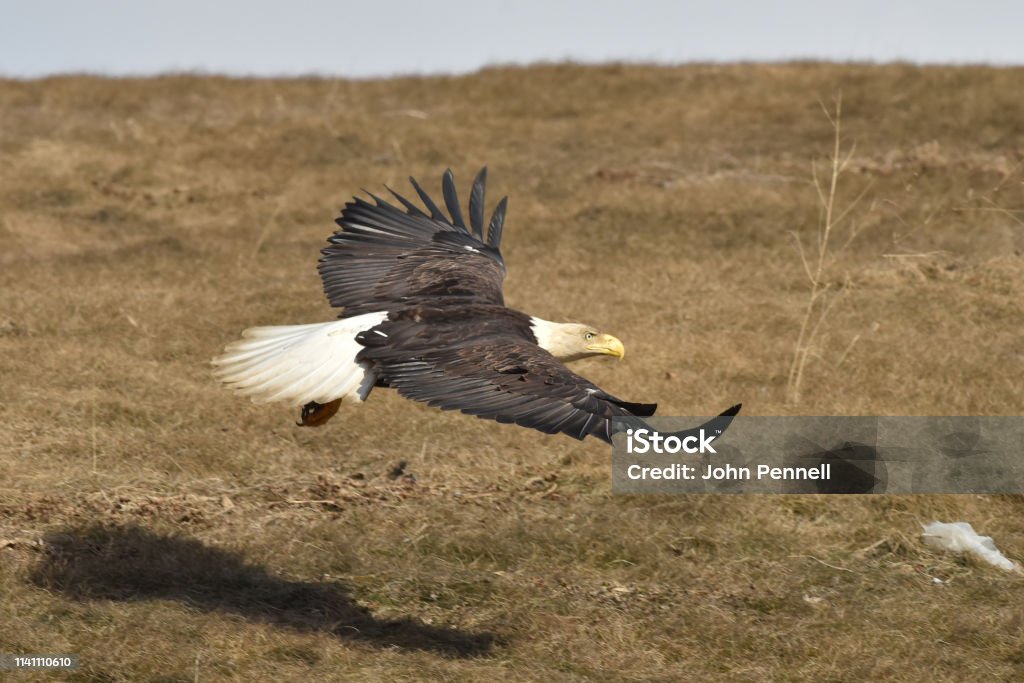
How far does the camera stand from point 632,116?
22703 millimetres

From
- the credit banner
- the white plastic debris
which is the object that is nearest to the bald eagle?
the credit banner

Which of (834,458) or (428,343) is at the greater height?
(428,343)

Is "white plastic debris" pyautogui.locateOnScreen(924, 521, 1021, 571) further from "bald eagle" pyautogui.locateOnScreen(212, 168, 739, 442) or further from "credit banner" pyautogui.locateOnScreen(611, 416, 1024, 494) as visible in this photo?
"bald eagle" pyautogui.locateOnScreen(212, 168, 739, 442)

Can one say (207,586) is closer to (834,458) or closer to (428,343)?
(428,343)

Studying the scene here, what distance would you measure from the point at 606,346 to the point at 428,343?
1.32 m

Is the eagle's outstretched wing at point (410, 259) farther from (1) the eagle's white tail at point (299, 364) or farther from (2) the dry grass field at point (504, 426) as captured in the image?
(2) the dry grass field at point (504, 426)

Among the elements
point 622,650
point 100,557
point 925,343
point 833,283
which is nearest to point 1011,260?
point 833,283

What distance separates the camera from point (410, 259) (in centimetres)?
896

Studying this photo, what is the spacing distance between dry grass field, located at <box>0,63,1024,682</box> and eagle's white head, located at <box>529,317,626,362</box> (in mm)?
1217

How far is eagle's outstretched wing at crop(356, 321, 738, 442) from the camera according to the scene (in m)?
6.07

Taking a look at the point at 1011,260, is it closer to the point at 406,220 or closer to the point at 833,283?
the point at 833,283

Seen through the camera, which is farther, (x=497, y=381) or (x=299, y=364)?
(x=299, y=364)

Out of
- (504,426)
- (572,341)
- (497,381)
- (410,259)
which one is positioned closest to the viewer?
(497,381)

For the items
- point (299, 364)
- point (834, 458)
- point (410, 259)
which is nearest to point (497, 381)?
point (299, 364)
